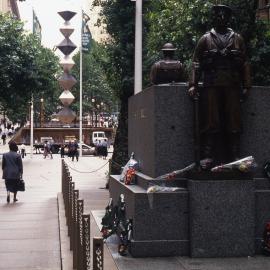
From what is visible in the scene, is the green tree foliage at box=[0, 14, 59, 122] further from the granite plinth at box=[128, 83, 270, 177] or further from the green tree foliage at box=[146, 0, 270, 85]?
the granite plinth at box=[128, 83, 270, 177]

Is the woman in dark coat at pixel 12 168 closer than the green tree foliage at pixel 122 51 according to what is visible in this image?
Yes

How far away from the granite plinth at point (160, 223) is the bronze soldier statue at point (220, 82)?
0.81 meters

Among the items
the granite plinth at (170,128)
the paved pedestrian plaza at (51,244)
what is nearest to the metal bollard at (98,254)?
the paved pedestrian plaza at (51,244)

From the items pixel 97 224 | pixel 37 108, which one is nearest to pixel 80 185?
pixel 97 224

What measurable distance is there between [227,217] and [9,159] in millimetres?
10085

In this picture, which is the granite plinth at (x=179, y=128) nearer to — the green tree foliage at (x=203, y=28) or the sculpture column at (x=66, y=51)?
the green tree foliage at (x=203, y=28)

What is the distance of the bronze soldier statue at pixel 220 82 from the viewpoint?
8977 mm

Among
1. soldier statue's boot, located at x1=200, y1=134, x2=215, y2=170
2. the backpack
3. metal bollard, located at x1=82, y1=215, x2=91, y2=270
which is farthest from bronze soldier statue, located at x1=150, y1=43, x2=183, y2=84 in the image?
metal bollard, located at x1=82, y1=215, x2=91, y2=270

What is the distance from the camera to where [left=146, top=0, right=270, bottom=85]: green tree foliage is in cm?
1762

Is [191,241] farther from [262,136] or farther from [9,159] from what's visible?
[9,159]

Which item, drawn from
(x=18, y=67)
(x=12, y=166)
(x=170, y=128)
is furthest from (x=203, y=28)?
(x=18, y=67)

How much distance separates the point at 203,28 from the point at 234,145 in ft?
31.2

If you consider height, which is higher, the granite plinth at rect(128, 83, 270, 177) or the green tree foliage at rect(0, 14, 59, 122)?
the green tree foliage at rect(0, 14, 59, 122)

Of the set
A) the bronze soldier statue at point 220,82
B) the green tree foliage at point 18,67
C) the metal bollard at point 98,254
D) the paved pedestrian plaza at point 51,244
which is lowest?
the paved pedestrian plaza at point 51,244
